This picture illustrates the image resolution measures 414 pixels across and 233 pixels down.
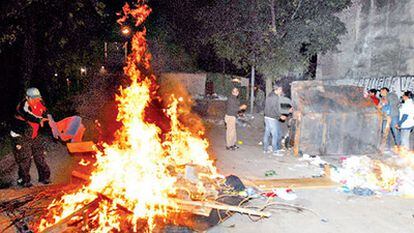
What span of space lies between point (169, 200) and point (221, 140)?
6.96m

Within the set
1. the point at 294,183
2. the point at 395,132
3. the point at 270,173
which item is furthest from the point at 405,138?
the point at 294,183

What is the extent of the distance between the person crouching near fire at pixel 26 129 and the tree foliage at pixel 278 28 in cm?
1273

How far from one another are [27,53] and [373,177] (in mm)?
10137

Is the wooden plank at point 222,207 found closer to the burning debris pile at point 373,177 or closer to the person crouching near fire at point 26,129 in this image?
the burning debris pile at point 373,177

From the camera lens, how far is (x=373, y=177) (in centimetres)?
765

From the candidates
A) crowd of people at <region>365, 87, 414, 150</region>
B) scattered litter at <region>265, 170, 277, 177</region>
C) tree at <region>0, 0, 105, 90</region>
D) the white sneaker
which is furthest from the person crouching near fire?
crowd of people at <region>365, 87, 414, 150</region>

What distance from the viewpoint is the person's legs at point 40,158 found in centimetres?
715

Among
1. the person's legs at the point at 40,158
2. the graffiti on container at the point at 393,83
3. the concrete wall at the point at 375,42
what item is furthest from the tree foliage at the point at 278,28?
the person's legs at the point at 40,158

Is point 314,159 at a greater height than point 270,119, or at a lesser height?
lesser

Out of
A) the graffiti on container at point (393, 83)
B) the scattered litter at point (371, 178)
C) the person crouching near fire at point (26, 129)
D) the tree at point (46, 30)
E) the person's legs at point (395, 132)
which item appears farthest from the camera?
the graffiti on container at point (393, 83)

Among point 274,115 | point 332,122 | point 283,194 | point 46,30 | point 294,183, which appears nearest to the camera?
point 283,194

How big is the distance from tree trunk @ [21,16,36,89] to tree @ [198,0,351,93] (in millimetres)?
9817

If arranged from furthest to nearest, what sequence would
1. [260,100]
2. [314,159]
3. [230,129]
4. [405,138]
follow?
1. [260,100]
2. [230,129]
3. [405,138]
4. [314,159]

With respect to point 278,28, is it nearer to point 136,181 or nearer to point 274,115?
point 274,115
